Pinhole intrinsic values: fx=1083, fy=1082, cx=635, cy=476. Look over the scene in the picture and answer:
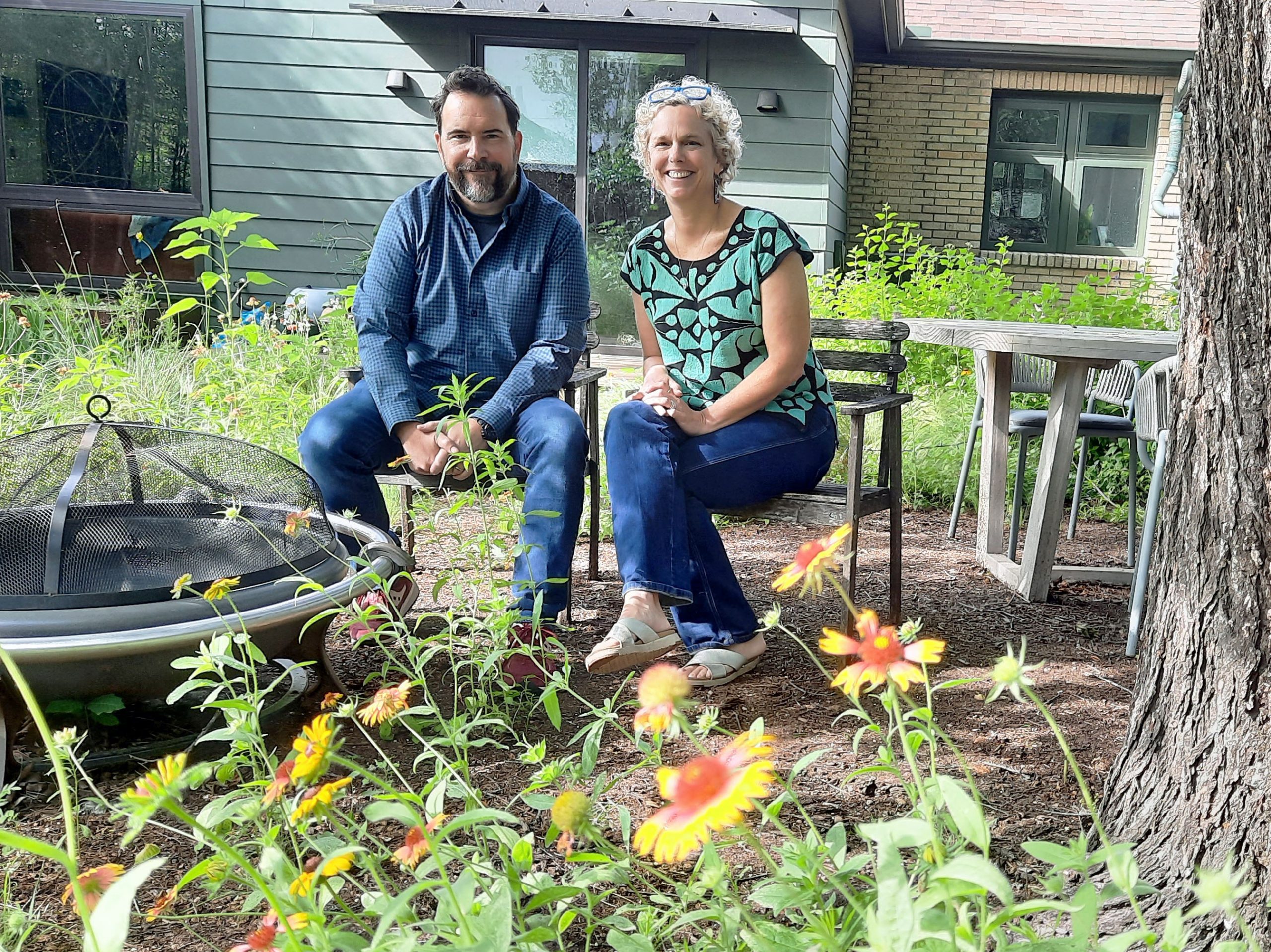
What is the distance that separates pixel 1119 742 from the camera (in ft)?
7.41

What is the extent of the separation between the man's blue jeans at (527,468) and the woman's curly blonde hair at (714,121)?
2.34 feet

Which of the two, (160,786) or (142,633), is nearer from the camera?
(160,786)

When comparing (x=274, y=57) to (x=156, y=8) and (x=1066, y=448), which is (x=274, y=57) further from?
(x=1066, y=448)

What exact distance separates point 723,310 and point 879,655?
199 centimetres

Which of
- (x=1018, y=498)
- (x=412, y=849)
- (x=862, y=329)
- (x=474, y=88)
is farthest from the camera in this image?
(x=1018, y=498)

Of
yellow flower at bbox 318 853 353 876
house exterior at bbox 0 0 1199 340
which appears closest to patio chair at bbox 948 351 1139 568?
yellow flower at bbox 318 853 353 876

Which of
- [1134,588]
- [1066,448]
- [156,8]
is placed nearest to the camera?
[1134,588]

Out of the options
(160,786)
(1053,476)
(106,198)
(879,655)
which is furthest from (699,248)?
(106,198)

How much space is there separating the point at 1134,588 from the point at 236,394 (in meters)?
3.09

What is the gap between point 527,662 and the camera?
7.97ft

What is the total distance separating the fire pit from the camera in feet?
6.25

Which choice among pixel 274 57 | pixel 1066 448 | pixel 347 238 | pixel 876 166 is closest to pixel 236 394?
pixel 1066 448

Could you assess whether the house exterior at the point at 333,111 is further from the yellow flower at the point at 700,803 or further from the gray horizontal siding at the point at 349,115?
the yellow flower at the point at 700,803

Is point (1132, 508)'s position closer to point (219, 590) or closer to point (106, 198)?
point (219, 590)
